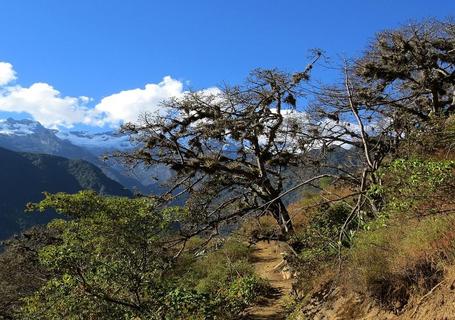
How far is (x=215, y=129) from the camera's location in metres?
16.9

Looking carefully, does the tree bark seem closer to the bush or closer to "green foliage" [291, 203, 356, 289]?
"green foliage" [291, 203, 356, 289]

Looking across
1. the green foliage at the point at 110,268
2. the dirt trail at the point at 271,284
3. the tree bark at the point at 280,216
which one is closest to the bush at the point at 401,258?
the green foliage at the point at 110,268

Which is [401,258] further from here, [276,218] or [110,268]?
[276,218]

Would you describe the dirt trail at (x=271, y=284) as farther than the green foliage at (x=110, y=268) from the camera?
Yes

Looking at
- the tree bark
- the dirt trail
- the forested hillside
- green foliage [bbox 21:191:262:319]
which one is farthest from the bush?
Answer: the tree bark

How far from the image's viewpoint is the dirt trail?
16142 millimetres

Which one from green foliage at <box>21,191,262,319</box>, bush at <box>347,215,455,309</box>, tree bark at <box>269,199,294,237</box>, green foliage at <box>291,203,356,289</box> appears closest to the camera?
bush at <box>347,215,455,309</box>

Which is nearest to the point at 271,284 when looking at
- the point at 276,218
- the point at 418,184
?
the point at 276,218

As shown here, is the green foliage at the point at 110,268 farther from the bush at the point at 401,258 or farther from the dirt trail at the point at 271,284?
the dirt trail at the point at 271,284

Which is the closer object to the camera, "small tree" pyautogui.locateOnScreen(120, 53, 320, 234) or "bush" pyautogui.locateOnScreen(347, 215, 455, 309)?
"bush" pyautogui.locateOnScreen(347, 215, 455, 309)

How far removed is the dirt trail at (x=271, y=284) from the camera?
16.1 metres

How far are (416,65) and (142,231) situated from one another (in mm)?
13628

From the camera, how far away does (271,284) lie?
19.8m

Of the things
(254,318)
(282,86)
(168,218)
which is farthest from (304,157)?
(168,218)
